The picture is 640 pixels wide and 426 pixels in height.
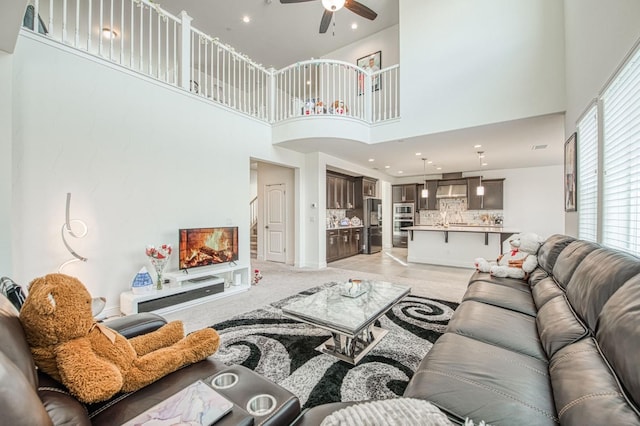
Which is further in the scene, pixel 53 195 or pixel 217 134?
pixel 217 134

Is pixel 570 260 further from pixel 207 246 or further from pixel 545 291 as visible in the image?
pixel 207 246

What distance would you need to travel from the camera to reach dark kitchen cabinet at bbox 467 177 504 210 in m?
8.04

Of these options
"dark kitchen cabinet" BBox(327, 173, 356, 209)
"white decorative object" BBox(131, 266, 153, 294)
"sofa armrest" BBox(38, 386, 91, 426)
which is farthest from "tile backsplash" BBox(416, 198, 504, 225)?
"sofa armrest" BBox(38, 386, 91, 426)

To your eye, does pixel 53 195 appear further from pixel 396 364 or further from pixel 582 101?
pixel 582 101

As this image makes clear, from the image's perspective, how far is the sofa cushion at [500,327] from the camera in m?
1.49

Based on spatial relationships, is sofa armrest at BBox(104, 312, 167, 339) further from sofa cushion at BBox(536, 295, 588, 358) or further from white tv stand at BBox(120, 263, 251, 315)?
sofa cushion at BBox(536, 295, 588, 358)

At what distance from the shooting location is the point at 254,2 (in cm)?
524

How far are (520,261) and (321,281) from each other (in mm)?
2922

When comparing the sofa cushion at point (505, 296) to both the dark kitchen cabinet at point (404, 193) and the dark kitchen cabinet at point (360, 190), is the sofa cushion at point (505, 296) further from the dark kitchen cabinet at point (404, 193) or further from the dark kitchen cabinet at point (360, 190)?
the dark kitchen cabinet at point (404, 193)

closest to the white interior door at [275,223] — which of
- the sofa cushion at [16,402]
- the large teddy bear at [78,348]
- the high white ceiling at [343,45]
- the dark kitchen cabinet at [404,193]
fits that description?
the high white ceiling at [343,45]

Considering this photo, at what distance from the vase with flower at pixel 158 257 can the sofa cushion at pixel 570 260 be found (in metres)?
4.05

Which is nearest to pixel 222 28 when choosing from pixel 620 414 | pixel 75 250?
pixel 75 250

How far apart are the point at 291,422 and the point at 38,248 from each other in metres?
3.33

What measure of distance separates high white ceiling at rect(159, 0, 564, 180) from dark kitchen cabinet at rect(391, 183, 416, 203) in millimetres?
1857
